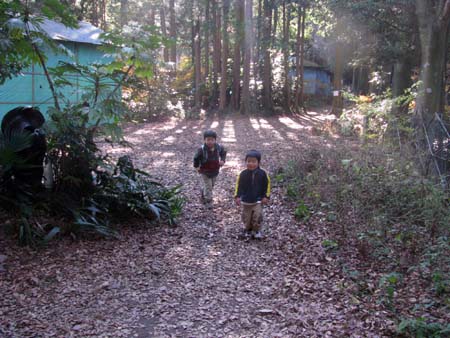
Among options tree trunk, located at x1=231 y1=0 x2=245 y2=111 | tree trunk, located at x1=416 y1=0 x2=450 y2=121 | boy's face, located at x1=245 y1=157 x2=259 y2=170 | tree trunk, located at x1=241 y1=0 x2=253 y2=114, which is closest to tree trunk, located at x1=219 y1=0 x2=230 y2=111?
tree trunk, located at x1=231 y1=0 x2=245 y2=111

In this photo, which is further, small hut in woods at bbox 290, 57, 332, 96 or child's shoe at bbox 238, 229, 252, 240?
small hut in woods at bbox 290, 57, 332, 96

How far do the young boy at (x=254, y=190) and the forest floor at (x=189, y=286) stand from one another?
335mm

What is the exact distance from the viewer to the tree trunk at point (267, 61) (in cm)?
2736

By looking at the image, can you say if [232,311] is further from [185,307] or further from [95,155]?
[95,155]

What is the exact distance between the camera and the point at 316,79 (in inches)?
1610

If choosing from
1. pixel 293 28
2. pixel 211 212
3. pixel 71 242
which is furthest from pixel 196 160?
pixel 293 28

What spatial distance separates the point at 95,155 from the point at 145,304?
2763 millimetres

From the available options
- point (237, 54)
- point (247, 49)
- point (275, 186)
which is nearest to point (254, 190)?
point (275, 186)

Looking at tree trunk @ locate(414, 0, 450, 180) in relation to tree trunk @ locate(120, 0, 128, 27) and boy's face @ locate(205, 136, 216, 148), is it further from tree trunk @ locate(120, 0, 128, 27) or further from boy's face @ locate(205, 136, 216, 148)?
tree trunk @ locate(120, 0, 128, 27)

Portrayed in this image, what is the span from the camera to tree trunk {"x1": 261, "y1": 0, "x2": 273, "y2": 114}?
27.4 metres

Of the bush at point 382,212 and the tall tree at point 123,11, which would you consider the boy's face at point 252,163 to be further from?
the tall tree at point 123,11

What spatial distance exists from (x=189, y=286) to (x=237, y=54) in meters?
23.1

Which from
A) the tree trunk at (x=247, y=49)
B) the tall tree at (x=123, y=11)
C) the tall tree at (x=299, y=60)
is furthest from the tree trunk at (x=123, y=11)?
the tall tree at (x=299, y=60)

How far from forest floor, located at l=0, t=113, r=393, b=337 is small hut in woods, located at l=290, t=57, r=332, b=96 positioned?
110ft
